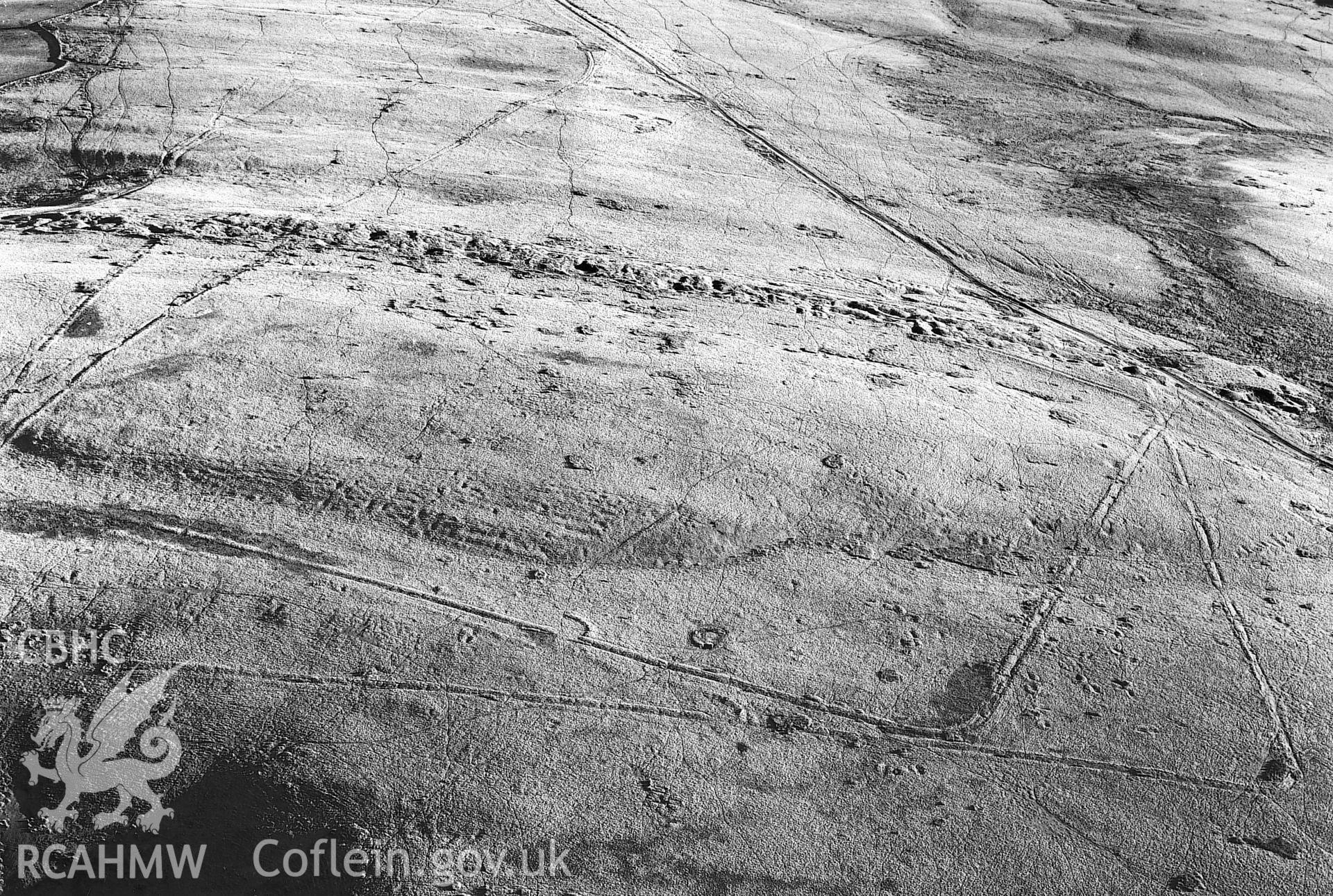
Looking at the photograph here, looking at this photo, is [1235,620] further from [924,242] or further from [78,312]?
[78,312]

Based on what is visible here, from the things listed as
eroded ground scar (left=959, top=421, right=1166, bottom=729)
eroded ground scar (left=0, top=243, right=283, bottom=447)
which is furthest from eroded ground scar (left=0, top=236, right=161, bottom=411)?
eroded ground scar (left=959, top=421, right=1166, bottom=729)

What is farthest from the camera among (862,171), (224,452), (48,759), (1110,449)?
(862,171)

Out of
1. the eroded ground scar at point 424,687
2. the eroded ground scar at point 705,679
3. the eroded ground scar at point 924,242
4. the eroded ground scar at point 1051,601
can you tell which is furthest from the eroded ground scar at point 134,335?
the eroded ground scar at point 1051,601

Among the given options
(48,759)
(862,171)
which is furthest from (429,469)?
(862,171)

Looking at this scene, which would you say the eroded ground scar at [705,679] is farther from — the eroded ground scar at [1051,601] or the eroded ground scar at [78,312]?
the eroded ground scar at [78,312]

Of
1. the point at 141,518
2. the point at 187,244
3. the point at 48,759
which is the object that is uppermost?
the point at 187,244

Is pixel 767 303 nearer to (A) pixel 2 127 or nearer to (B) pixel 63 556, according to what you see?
(B) pixel 63 556
